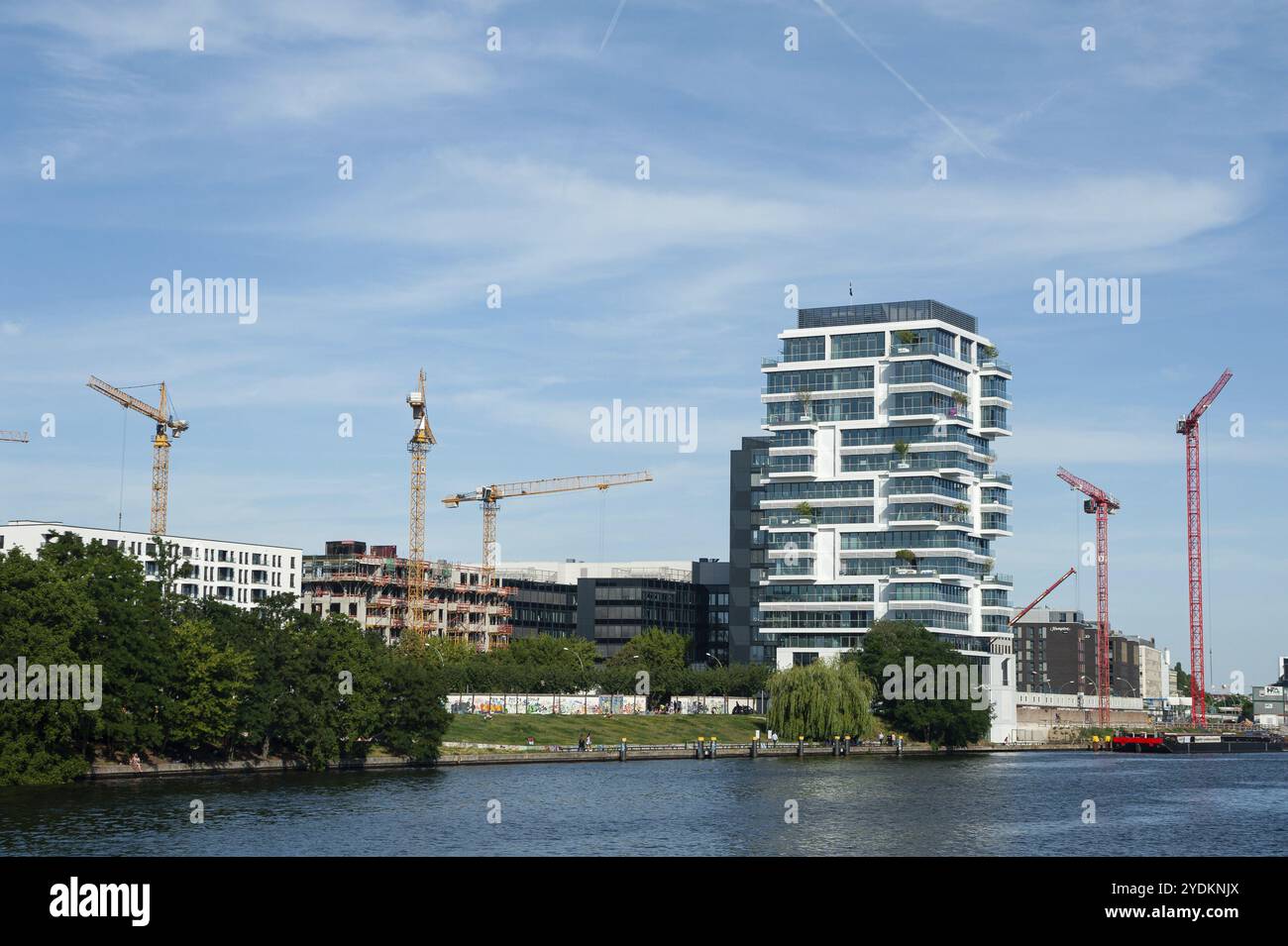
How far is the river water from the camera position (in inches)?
3063

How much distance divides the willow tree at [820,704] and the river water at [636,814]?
3337 centimetres

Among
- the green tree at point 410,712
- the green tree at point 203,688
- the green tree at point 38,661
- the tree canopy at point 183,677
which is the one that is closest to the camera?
the green tree at point 38,661

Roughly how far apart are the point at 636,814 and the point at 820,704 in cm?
8572

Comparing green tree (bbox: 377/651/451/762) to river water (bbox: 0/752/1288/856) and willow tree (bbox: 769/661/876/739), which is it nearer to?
river water (bbox: 0/752/1288/856)

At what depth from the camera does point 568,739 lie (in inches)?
6757

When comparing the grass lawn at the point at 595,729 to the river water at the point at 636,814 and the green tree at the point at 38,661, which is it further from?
the green tree at the point at 38,661

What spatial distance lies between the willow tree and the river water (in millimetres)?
33367

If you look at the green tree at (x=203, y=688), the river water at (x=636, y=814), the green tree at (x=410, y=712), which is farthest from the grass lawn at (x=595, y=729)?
the green tree at (x=203, y=688)

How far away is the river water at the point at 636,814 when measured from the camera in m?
77.8

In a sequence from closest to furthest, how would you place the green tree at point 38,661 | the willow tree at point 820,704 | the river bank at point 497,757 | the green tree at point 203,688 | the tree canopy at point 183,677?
the green tree at point 38,661, the tree canopy at point 183,677, the river bank at point 497,757, the green tree at point 203,688, the willow tree at point 820,704

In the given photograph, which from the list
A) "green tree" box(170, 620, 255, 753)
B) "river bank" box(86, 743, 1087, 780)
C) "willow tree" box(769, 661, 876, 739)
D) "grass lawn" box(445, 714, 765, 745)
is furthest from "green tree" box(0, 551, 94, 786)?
"willow tree" box(769, 661, 876, 739)

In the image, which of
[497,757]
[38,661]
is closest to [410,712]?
[497,757]
